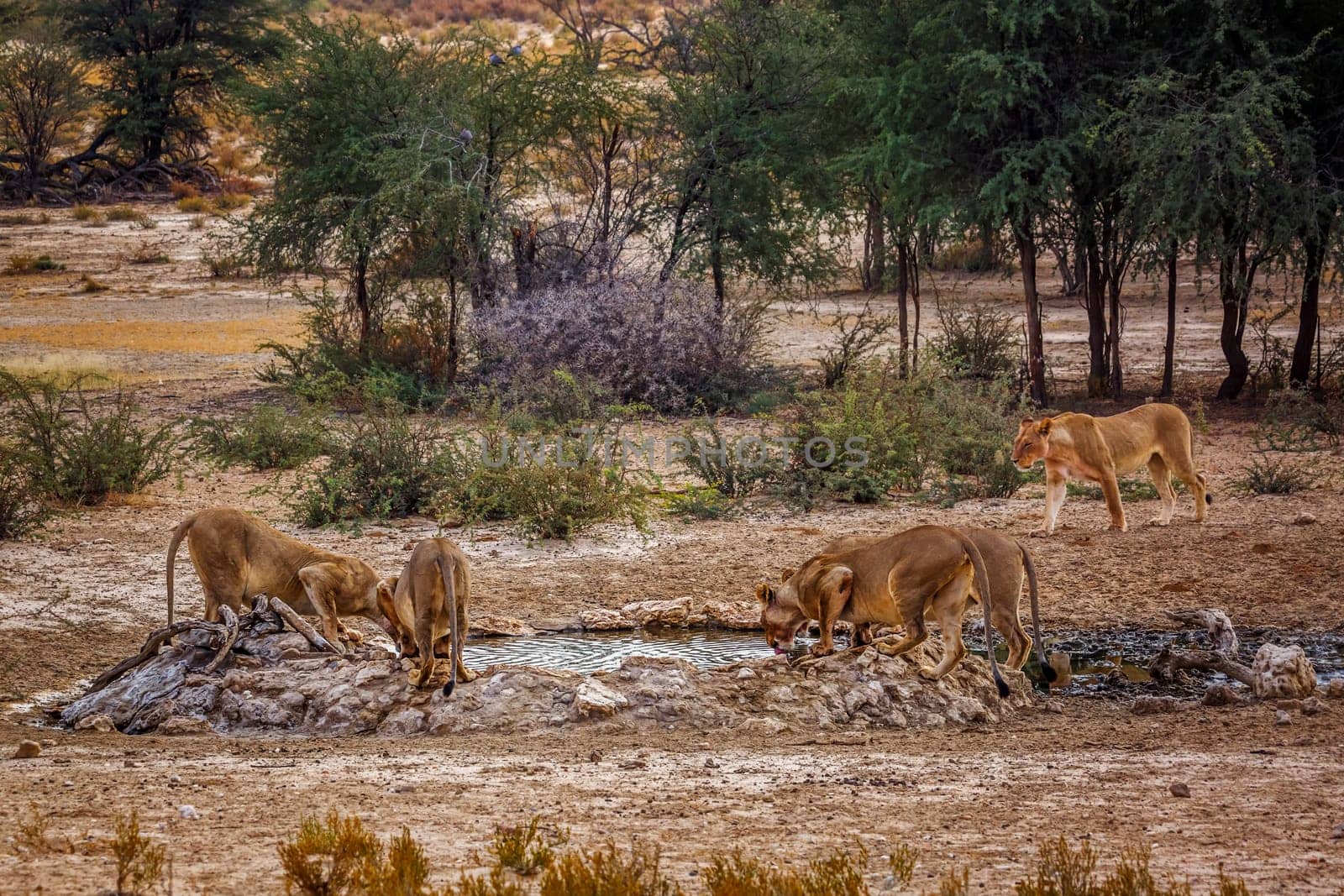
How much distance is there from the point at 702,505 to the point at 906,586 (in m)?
6.48

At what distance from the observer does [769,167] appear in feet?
80.2

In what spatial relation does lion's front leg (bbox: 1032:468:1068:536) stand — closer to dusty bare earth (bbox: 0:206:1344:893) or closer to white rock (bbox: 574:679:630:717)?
dusty bare earth (bbox: 0:206:1344:893)

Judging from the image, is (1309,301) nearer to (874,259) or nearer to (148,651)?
(874,259)

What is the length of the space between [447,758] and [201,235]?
3672 centimetres

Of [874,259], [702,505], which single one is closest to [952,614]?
[702,505]

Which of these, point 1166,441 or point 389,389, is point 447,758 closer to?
point 1166,441

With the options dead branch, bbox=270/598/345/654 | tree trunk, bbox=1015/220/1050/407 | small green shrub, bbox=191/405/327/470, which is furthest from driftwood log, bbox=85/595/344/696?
tree trunk, bbox=1015/220/1050/407

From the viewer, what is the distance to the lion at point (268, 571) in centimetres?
914

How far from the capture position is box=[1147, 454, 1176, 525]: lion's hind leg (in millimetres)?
13195

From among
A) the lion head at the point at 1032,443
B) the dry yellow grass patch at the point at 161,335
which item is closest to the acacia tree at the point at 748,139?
the dry yellow grass patch at the point at 161,335

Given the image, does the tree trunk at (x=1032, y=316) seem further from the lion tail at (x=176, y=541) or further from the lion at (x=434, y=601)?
the lion tail at (x=176, y=541)

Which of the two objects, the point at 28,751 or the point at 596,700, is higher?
the point at 28,751

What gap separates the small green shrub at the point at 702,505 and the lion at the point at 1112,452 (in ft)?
10.1

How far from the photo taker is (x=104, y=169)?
47500 mm
